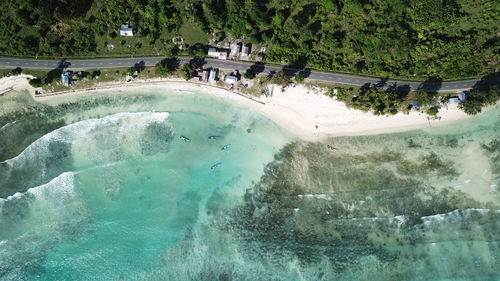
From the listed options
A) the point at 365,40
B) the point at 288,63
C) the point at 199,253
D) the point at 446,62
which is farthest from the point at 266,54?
the point at 199,253

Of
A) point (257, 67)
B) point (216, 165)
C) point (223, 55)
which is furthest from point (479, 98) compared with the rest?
point (216, 165)

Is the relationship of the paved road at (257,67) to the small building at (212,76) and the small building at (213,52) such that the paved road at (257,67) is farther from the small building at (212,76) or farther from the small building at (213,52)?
the small building at (212,76)

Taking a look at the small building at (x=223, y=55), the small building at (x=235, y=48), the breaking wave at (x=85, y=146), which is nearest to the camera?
the small building at (x=223, y=55)

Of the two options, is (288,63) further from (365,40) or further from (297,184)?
(297,184)

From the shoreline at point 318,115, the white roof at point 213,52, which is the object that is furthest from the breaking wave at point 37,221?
the white roof at point 213,52

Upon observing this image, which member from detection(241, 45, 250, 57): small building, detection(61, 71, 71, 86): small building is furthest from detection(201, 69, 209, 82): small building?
detection(61, 71, 71, 86): small building
